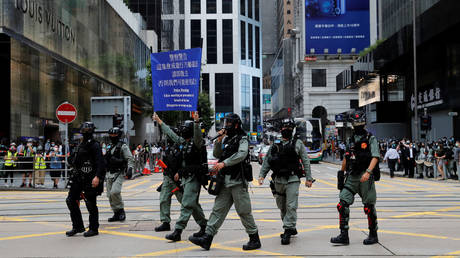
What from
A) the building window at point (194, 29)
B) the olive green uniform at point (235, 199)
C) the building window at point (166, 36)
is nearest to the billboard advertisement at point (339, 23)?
the building window at point (166, 36)

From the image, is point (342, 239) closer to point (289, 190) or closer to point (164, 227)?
point (289, 190)

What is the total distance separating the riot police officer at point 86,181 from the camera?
24.8 feet

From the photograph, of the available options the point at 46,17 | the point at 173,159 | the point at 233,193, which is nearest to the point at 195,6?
the point at 46,17

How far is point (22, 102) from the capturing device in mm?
23875

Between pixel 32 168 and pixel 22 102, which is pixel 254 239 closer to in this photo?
pixel 32 168

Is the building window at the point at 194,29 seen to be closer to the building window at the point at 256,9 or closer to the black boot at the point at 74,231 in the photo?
the building window at the point at 256,9

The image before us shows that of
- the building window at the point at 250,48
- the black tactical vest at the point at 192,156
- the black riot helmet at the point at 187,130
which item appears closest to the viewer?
A: the black tactical vest at the point at 192,156

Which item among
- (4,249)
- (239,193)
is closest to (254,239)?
(239,193)

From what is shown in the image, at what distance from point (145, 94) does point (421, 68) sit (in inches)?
1027

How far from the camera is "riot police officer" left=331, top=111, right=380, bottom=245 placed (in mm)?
6793

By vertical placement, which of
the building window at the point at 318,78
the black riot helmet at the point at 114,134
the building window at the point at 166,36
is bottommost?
the black riot helmet at the point at 114,134

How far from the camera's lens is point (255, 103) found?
96.4 metres

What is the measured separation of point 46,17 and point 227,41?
68.4 meters

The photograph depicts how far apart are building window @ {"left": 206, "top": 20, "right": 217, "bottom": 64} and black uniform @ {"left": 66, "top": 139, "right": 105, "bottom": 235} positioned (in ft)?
282
